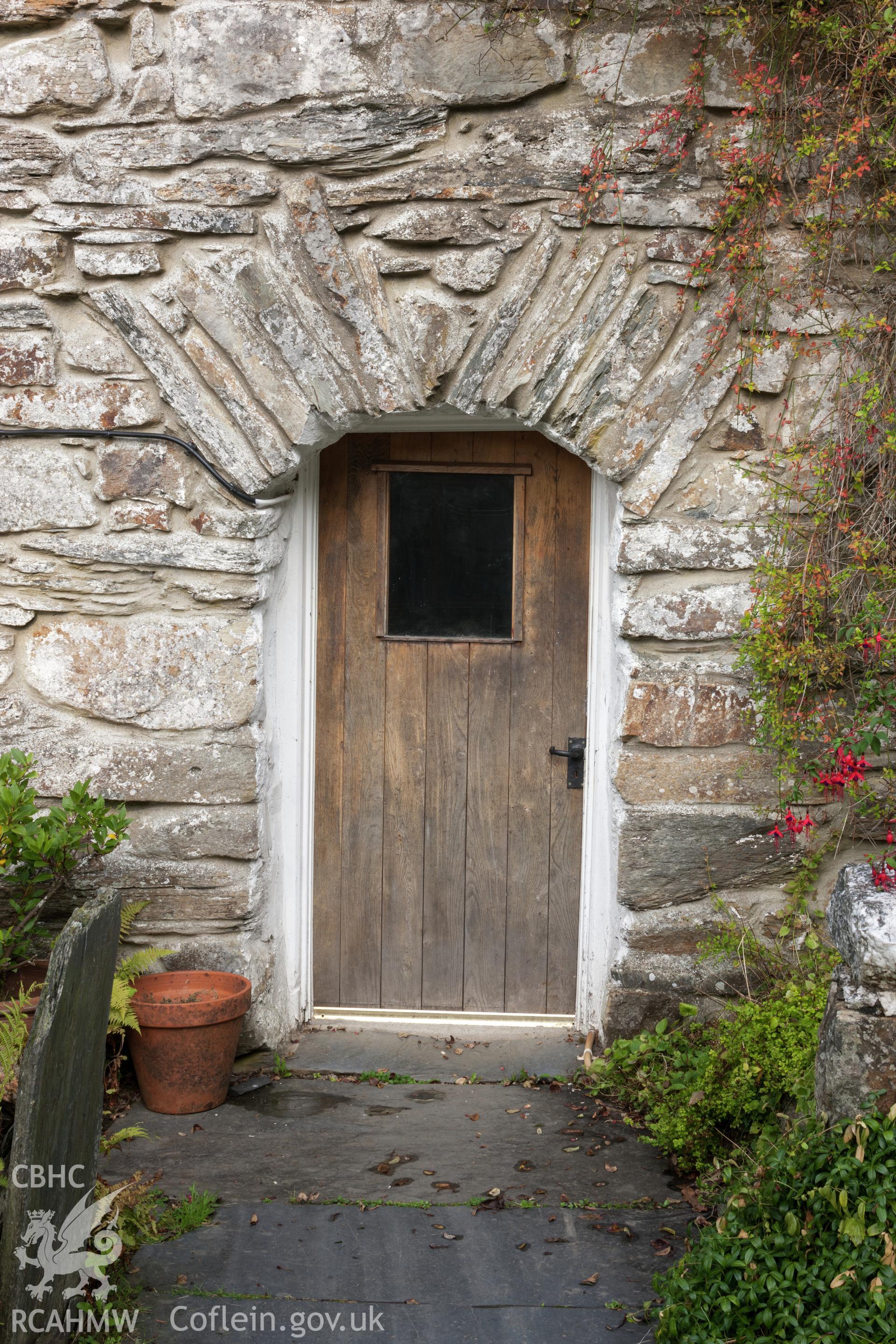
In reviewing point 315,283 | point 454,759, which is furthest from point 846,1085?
point 315,283

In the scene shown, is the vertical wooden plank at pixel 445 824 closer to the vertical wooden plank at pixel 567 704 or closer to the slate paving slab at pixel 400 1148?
the vertical wooden plank at pixel 567 704

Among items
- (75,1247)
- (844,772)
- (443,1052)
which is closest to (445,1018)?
(443,1052)

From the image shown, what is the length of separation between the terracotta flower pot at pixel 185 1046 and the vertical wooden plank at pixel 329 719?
2.03 ft

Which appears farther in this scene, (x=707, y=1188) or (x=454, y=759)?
(x=454, y=759)

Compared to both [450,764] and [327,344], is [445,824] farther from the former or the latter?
[327,344]

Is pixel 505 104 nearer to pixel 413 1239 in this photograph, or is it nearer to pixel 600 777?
pixel 600 777

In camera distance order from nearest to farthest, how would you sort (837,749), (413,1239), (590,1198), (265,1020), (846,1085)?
(846,1085) → (413,1239) → (590,1198) → (837,749) → (265,1020)

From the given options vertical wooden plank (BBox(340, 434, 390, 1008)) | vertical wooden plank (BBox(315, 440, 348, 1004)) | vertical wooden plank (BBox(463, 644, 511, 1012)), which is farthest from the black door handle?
vertical wooden plank (BBox(315, 440, 348, 1004))

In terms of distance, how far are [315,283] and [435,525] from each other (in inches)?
37.7

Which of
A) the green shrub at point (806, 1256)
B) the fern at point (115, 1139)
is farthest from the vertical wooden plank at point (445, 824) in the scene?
the green shrub at point (806, 1256)

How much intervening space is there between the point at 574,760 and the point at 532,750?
0.15 metres

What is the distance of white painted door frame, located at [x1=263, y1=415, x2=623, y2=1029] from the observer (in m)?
3.76

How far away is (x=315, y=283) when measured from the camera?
3373 mm

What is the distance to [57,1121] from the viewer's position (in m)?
2.08
